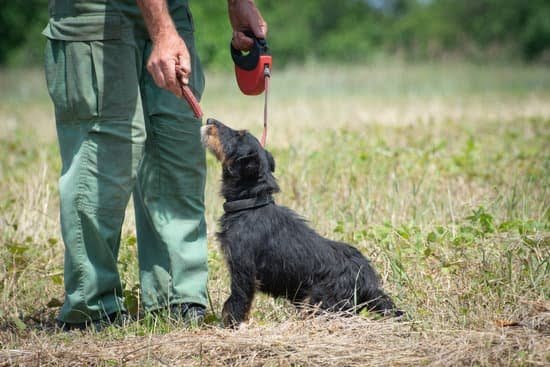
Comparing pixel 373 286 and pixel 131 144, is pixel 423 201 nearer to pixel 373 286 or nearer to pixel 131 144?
pixel 373 286

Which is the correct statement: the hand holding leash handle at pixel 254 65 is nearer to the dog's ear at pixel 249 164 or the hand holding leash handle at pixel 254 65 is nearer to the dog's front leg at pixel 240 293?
the dog's ear at pixel 249 164

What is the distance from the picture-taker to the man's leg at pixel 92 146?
13.4 ft

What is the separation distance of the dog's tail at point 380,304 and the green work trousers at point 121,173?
3.39 ft

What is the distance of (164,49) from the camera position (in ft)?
12.6

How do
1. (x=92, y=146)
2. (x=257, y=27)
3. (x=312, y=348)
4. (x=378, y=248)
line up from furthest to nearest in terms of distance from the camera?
(x=378, y=248)
(x=257, y=27)
(x=92, y=146)
(x=312, y=348)

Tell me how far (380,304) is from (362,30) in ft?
137

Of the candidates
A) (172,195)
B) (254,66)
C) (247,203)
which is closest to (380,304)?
(247,203)

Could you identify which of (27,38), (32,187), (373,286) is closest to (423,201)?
(373,286)

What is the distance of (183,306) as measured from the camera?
444 cm

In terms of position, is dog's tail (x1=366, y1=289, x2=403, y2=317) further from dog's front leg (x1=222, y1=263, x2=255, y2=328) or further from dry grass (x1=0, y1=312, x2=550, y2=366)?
dog's front leg (x1=222, y1=263, x2=255, y2=328)

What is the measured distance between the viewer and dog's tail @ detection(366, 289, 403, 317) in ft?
13.3

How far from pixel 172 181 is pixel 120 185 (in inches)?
13.3

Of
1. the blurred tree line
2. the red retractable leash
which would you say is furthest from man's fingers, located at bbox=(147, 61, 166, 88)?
the blurred tree line

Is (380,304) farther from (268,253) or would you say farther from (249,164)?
(249,164)
